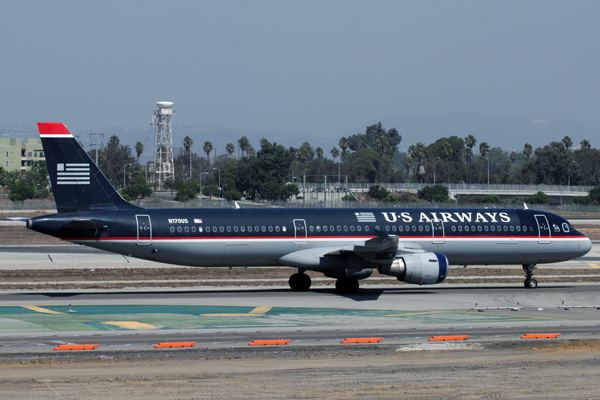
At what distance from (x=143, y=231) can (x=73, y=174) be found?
380 cm

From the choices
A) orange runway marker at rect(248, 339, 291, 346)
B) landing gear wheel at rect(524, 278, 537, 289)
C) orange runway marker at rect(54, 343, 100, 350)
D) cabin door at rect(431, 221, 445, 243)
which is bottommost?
landing gear wheel at rect(524, 278, 537, 289)

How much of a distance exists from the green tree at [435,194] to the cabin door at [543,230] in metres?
84.4

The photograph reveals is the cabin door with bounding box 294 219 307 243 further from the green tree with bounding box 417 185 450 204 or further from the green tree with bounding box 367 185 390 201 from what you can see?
the green tree with bounding box 417 185 450 204

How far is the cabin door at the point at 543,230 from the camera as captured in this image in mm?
32406

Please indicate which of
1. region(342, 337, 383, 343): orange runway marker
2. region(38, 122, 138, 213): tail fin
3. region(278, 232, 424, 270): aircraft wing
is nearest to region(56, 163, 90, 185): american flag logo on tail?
region(38, 122, 138, 213): tail fin

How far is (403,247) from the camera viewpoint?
30.2 m

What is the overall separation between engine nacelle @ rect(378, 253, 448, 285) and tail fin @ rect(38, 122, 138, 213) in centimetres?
1279

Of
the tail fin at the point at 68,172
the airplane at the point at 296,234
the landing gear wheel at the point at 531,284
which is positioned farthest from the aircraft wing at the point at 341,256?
the tail fin at the point at 68,172

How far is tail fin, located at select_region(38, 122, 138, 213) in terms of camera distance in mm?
27906

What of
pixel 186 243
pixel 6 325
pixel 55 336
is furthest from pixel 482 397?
pixel 186 243

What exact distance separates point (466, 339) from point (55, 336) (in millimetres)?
12242

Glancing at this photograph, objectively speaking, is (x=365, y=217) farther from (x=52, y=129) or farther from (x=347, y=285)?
(x=52, y=129)

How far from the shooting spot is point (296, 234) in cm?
2969

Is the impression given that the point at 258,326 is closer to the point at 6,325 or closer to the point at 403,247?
the point at 6,325
